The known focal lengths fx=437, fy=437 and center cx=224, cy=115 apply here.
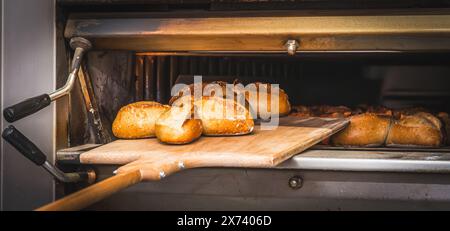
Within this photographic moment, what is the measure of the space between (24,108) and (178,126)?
0.48 m

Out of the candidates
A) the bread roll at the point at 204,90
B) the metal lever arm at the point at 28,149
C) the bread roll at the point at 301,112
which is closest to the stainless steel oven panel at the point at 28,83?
the metal lever arm at the point at 28,149

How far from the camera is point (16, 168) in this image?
1532mm

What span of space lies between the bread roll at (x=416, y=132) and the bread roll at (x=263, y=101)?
0.48 metres

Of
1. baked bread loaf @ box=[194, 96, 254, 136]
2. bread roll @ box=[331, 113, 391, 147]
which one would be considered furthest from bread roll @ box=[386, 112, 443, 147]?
baked bread loaf @ box=[194, 96, 254, 136]

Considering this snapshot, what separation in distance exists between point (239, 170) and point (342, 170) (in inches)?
13.7

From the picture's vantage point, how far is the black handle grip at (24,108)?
1.27 m

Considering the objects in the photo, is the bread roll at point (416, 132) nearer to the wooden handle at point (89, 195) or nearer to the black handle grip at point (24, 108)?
Result: the wooden handle at point (89, 195)

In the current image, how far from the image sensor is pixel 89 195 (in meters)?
0.86

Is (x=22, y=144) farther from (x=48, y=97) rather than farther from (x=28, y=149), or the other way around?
(x=48, y=97)

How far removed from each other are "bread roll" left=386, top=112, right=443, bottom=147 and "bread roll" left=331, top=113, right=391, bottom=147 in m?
0.03

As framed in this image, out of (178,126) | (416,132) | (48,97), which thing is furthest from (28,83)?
(416,132)

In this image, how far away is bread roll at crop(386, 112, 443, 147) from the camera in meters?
1.65

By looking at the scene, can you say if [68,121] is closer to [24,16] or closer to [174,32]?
[24,16]

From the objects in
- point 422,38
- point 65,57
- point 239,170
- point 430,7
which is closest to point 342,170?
point 239,170
